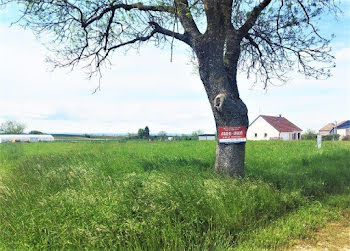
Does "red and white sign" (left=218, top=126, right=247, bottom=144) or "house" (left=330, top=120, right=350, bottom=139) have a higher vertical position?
"house" (left=330, top=120, right=350, bottom=139)

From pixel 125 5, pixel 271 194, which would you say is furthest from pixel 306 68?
pixel 125 5

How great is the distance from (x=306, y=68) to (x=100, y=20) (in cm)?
689

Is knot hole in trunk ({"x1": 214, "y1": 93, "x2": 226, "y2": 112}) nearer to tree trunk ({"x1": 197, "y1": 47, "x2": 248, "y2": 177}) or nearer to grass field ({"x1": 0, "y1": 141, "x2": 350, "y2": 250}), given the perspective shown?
tree trunk ({"x1": 197, "y1": 47, "x2": 248, "y2": 177})

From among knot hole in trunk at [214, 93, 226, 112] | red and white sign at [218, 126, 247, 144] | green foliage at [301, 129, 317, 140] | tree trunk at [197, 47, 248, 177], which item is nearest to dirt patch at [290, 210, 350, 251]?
tree trunk at [197, 47, 248, 177]

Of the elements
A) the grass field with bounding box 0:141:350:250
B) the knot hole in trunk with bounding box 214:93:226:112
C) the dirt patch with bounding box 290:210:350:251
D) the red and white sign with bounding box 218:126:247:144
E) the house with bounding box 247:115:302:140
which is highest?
the house with bounding box 247:115:302:140

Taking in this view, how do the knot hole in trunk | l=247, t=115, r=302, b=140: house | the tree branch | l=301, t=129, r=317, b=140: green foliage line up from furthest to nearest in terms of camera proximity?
l=301, t=129, r=317, b=140: green foliage < l=247, t=115, r=302, b=140: house < the tree branch < the knot hole in trunk

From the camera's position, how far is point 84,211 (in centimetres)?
425

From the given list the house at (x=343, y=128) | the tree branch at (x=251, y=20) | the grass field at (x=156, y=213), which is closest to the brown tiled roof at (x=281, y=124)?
the house at (x=343, y=128)

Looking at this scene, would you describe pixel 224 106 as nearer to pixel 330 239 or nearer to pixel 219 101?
pixel 219 101

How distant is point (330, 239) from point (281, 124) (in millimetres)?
50662

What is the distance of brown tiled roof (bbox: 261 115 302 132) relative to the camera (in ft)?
163

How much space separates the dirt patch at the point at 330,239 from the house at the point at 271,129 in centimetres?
4487

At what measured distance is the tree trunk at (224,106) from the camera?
21.2 feet

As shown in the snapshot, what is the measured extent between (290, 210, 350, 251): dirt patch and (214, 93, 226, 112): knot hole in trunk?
121 inches
